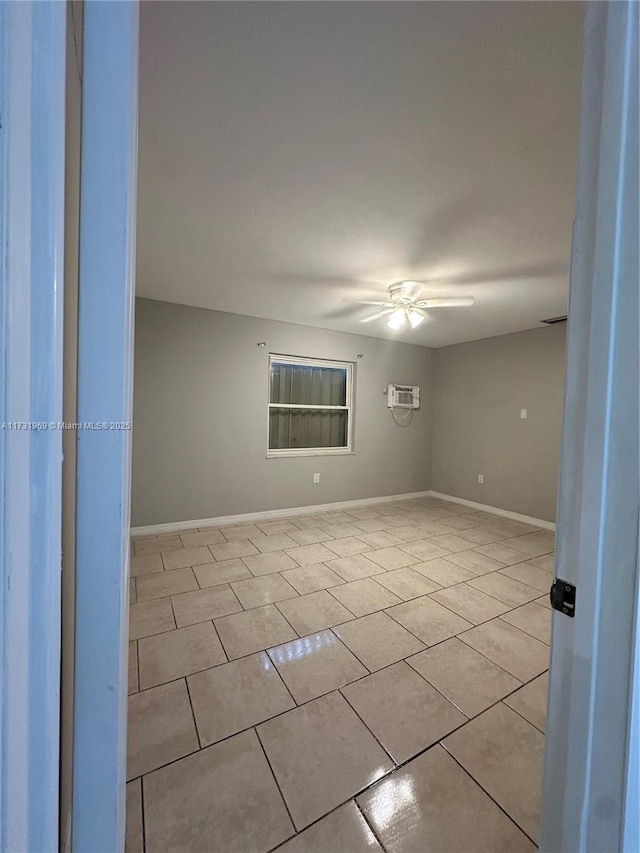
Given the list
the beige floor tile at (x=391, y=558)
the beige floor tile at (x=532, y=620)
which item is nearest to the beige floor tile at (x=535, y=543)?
the beige floor tile at (x=532, y=620)

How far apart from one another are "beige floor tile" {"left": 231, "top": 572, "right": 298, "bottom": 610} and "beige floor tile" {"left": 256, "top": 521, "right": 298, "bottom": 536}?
3.08 ft

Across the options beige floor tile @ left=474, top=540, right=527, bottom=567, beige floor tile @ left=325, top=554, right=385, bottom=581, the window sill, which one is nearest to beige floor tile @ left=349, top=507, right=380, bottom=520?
the window sill

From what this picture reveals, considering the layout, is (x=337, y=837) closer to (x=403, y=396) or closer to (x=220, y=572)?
(x=220, y=572)

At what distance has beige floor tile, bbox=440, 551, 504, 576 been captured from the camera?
9.05 feet

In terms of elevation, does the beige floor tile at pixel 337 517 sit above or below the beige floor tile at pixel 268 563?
above

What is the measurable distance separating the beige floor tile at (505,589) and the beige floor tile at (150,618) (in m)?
2.08

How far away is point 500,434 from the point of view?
4293 mm

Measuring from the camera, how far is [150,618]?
1983 mm

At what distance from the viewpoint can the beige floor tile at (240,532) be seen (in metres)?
3.31

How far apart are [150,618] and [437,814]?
1.65m

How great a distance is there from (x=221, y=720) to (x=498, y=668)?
1.31 metres

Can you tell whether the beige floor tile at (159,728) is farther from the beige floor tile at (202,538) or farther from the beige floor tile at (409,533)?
the beige floor tile at (409,533)

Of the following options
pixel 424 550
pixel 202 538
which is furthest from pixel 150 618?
pixel 424 550

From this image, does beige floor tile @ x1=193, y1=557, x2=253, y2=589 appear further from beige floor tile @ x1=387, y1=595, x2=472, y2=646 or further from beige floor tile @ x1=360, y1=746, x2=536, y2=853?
beige floor tile @ x1=360, y1=746, x2=536, y2=853
